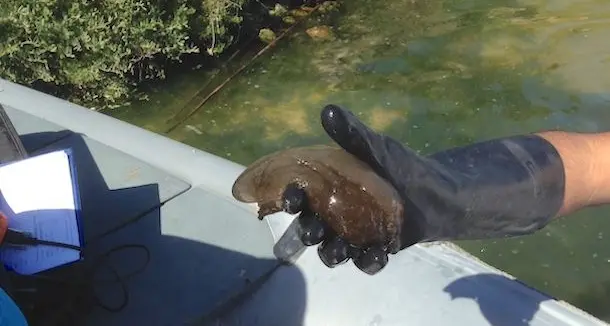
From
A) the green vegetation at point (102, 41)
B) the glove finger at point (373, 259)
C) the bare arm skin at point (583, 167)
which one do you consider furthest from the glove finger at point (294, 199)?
the green vegetation at point (102, 41)

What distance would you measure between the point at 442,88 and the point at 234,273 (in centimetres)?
247

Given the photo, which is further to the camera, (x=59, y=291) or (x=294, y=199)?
(x=59, y=291)

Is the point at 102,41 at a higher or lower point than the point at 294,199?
lower

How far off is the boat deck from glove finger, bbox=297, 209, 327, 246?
27.1 inches

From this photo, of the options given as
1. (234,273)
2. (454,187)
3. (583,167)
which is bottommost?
(234,273)

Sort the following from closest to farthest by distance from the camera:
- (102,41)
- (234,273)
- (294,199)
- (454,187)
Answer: (294,199), (454,187), (234,273), (102,41)

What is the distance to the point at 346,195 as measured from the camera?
40.9 inches

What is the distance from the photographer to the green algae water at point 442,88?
10.1ft

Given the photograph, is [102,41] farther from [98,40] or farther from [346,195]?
[346,195]

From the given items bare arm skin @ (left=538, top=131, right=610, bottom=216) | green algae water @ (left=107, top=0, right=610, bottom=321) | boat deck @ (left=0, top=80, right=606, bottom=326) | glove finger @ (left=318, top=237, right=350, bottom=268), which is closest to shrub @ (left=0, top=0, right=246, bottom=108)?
green algae water @ (left=107, top=0, right=610, bottom=321)

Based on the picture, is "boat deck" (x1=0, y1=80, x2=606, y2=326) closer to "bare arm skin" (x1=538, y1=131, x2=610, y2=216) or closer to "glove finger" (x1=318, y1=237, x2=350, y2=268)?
"bare arm skin" (x1=538, y1=131, x2=610, y2=216)

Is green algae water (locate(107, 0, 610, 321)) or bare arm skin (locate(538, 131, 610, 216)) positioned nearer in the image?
bare arm skin (locate(538, 131, 610, 216))

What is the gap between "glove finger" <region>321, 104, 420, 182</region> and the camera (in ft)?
3.35

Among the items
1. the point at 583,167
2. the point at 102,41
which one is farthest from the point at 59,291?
the point at 102,41
